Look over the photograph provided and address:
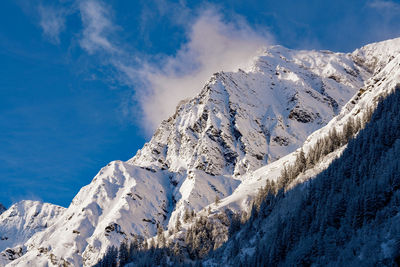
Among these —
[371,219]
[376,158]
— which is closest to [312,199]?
[376,158]

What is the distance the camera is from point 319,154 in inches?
7239

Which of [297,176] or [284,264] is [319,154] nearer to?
[297,176]

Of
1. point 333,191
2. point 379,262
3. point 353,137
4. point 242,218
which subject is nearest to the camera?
point 379,262

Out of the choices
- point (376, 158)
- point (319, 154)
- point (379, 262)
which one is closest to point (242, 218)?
point (319, 154)

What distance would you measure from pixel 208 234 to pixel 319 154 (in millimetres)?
51125

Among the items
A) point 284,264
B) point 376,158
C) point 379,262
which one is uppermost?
point 376,158

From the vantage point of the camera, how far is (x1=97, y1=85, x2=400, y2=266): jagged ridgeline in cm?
10131

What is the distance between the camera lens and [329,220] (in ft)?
389

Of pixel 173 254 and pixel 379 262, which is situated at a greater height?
pixel 173 254

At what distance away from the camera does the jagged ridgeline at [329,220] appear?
101312 mm

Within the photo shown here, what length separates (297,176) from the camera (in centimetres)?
18062

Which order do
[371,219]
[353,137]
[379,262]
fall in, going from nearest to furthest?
[379,262], [371,219], [353,137]

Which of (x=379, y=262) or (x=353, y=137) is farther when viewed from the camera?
(x=353, y=137)

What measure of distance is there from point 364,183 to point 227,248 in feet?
182
